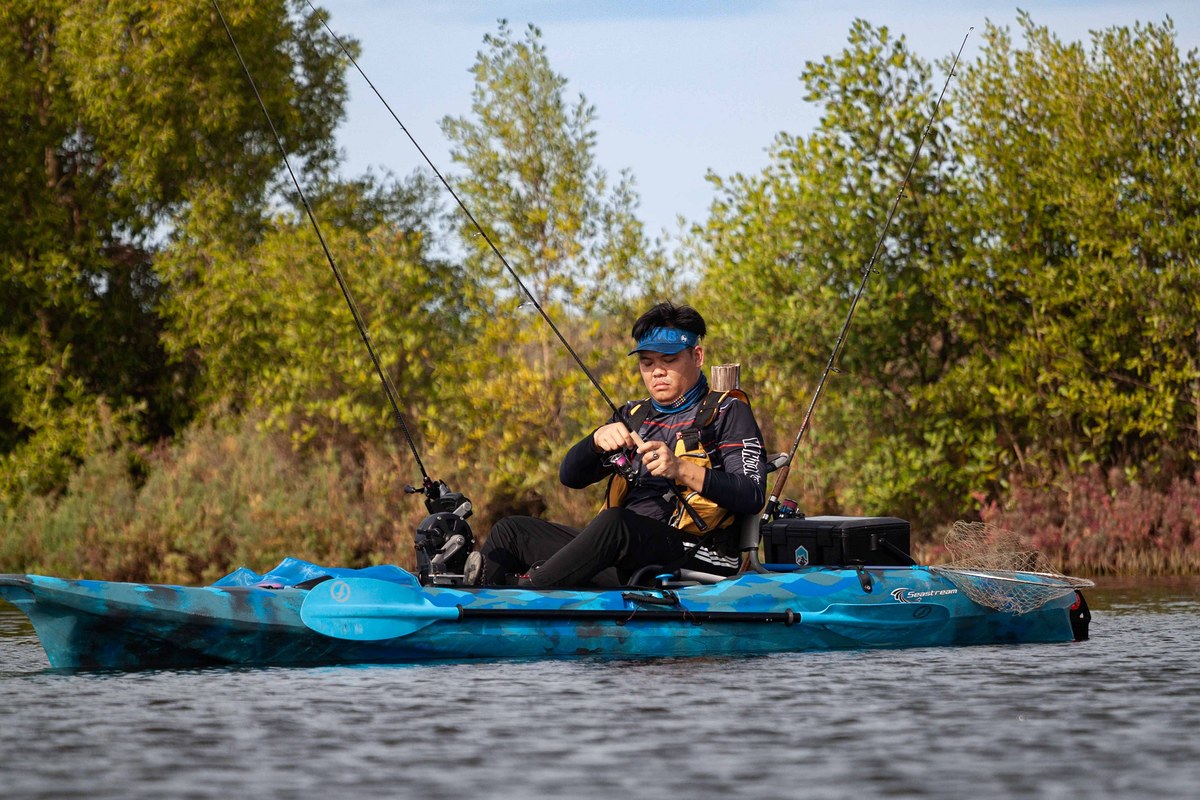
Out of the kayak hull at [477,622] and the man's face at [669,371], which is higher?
the man's face at [669,371]

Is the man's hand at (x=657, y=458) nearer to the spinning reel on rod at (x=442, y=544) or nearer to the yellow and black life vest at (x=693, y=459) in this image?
the yellow and black life vest at (x=693, y=459)

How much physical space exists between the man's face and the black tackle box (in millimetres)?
1309

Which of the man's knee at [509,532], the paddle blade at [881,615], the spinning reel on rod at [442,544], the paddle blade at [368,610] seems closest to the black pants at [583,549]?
the man's knee at [509,532]

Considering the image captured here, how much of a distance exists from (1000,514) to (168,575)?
9044 mm

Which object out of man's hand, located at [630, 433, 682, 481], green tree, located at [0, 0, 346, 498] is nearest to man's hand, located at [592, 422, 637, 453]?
man's hand, located at [630, 433, 682, 481]

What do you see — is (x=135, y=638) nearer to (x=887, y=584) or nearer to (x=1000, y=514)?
(x=887, y=584)

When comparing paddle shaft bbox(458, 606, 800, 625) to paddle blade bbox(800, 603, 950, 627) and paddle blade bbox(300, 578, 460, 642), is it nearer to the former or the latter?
paddle blade bbox(300, 578, 460, 642)

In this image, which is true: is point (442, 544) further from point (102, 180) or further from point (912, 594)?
point (102, 180)

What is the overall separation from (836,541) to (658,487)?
1.26 m

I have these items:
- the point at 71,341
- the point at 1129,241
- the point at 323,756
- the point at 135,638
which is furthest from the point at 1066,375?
the point at 71,341

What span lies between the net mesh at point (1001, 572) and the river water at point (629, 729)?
16.6 inches

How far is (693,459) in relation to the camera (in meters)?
8.42

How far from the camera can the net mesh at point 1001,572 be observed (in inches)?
366

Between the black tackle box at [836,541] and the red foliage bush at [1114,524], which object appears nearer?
the black tackle box at [836,541]
